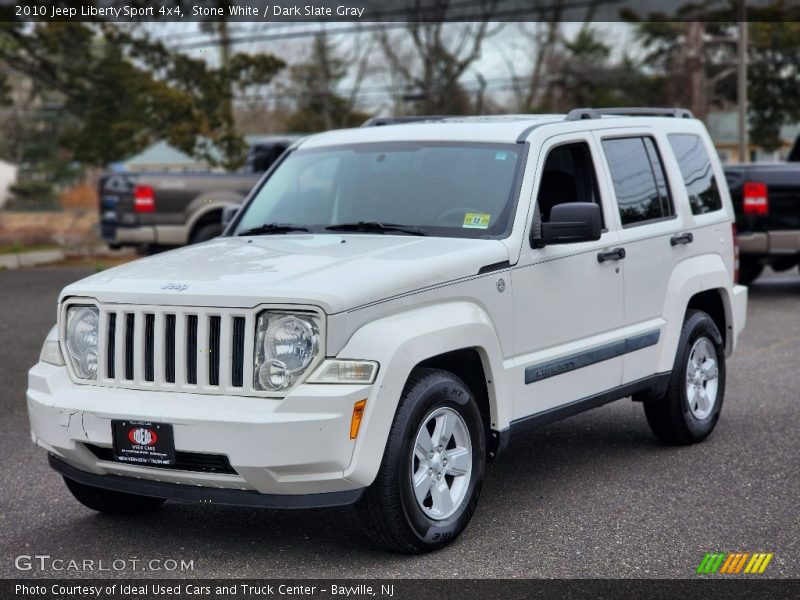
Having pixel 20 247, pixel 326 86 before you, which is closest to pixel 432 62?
pixel 326 86

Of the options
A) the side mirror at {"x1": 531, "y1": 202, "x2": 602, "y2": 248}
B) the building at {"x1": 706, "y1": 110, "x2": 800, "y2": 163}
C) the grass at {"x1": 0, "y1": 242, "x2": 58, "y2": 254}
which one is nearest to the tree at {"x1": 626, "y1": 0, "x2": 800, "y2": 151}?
the building at {"x1": 706, "y1": 110, "x2": 800, "y2": 163}

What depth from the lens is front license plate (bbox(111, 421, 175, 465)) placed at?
477 cm

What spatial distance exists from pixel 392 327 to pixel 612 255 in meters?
1.93

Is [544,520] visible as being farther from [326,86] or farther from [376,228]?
[326,86]

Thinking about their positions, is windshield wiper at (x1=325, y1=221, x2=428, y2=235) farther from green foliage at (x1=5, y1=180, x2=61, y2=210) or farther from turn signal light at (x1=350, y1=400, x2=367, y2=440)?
green foliage at (x1=5, y1=180, x2=61, y2=210)

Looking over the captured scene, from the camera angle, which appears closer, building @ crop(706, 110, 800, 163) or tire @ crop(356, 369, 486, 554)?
tire @ crop(356, 369, 486, 554)

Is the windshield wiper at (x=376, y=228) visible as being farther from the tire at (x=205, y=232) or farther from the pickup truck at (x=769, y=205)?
the tire at (x=205, y=232)

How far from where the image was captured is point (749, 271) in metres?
16.2

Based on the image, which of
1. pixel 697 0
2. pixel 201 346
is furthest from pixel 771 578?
pixel 697 0

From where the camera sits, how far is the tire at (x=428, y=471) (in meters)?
4.84

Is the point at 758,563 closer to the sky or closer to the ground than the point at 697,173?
closer to the ground

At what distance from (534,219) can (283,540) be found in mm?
1977

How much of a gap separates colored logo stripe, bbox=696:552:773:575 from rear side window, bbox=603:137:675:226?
2188 mm

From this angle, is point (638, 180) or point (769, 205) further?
point (769, 205)
